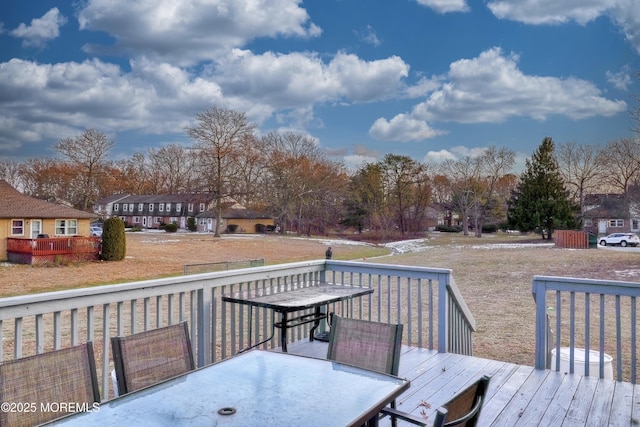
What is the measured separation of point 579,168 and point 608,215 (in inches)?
189

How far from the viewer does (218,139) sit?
109 ft

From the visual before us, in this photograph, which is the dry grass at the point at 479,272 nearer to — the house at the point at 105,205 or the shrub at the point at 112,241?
the shrub at the point at 112,241

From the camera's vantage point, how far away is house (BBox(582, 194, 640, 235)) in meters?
29.4

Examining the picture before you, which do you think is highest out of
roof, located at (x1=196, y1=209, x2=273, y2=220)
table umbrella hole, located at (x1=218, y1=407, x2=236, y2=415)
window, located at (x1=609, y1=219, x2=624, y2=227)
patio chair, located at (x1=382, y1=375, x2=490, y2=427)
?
roof, located at (x1=196, y1=209, x2=273, y2=220)

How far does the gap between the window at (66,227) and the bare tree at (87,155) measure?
4251mm

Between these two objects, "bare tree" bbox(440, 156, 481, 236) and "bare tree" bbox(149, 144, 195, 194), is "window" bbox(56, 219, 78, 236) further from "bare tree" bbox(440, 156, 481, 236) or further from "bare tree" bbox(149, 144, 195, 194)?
"bare tree" bbox(440, 156, 481, 236)

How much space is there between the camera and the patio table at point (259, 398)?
58.6 inches

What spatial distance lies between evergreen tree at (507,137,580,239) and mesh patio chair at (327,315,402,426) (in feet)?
92.3

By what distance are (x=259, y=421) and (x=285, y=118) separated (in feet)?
132

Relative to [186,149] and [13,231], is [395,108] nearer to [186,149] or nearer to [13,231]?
[186,149]

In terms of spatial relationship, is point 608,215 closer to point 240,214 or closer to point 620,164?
point 620,164

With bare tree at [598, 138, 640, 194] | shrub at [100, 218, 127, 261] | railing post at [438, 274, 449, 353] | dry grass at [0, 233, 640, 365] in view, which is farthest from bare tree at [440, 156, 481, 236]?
railing post at [438, 274, 449, 353]

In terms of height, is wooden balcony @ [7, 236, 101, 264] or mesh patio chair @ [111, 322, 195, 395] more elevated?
mesh patio chair @ [111, 322, 195, 395]

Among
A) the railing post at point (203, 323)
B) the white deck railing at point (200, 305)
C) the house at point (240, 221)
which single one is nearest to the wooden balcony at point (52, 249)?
the white deck railing at point (200, 305)
